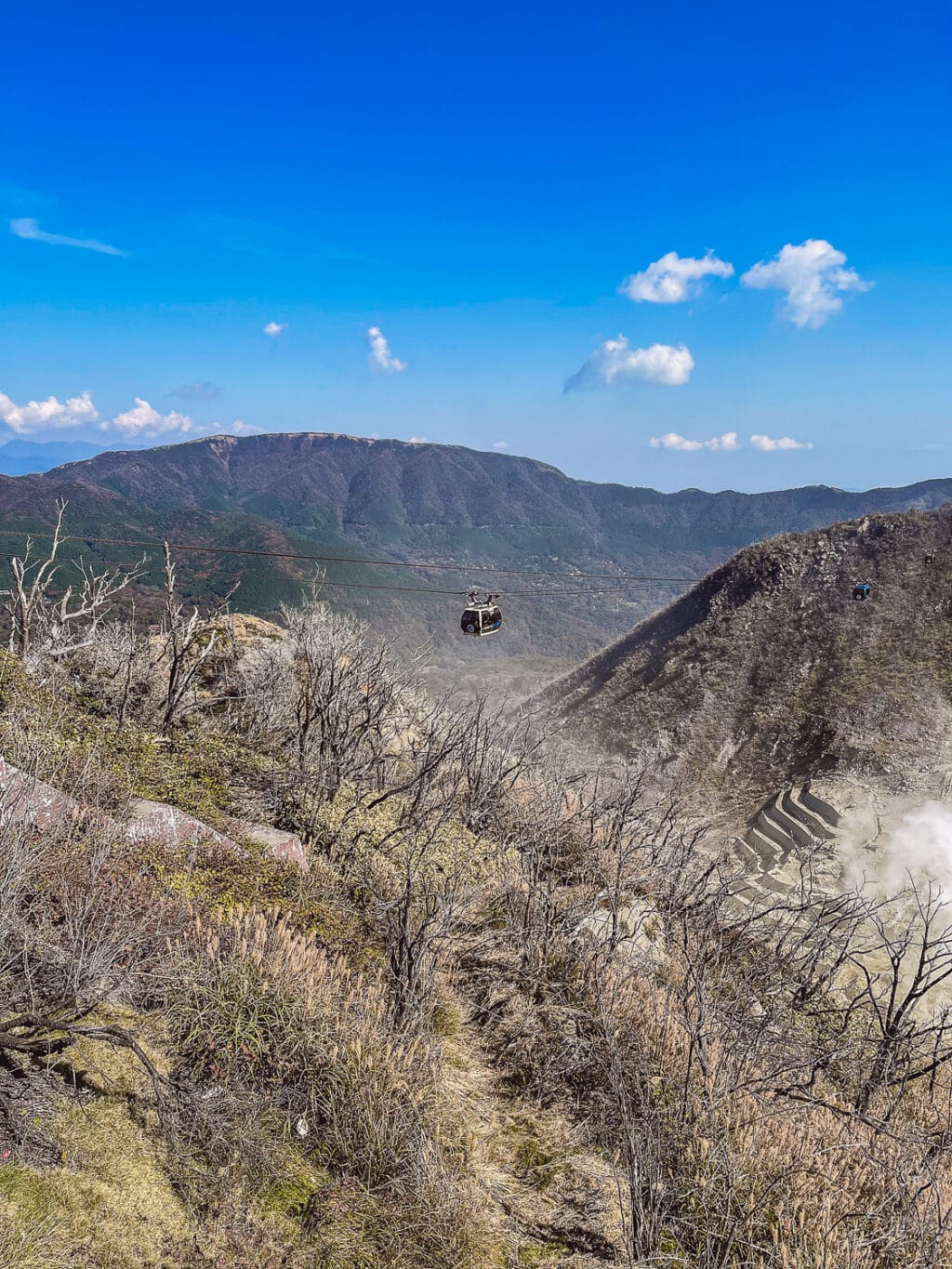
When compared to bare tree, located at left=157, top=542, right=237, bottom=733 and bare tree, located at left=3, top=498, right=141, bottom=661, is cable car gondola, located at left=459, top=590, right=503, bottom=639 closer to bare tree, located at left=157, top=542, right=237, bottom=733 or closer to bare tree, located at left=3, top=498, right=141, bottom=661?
bare tree, located at left=157, top=542, right=237, bottom=733

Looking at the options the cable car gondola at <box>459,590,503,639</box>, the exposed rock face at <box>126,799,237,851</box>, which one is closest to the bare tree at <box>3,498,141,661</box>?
the exposed rock face at <box>126,799,237,851</box>

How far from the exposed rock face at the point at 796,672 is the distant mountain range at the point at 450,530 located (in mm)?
25055

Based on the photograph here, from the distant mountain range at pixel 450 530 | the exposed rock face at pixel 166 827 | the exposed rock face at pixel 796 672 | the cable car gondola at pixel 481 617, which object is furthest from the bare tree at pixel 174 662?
the distant mountain range at pixel 450 530

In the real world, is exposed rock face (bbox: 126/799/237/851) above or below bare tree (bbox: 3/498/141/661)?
below

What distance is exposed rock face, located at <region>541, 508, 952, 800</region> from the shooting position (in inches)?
966

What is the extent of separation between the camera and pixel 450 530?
17512cm

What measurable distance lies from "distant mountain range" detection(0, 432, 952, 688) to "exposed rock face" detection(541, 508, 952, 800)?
82.2 ft

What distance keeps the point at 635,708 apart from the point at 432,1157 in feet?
95.4

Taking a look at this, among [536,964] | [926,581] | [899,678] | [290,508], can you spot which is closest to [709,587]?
[926,581]

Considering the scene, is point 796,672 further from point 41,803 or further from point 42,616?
point 41,803

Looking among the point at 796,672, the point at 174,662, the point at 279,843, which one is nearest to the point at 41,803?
the point at 279,843

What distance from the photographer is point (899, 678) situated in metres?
26.9

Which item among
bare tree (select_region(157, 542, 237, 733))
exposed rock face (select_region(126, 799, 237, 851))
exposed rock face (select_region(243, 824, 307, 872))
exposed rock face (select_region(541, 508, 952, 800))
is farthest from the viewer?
exposed rock face (select_region(541, 508, 952, 800))

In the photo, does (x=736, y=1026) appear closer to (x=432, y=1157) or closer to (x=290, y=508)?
(x=432, y=1157)
